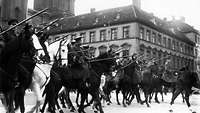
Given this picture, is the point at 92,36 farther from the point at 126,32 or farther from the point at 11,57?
the point at 11,57

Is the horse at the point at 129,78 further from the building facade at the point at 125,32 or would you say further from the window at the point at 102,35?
the window at the point at 102,35

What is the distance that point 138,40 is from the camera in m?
53.8

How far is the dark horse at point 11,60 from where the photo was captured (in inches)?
311

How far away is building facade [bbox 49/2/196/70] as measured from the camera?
54125mm

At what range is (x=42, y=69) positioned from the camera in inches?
416

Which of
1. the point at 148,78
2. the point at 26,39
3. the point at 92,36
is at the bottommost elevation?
the point at 148,78

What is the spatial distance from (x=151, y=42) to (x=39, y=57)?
163 feet

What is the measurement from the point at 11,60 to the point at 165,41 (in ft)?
192

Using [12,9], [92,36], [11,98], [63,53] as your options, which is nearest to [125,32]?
[92,36]

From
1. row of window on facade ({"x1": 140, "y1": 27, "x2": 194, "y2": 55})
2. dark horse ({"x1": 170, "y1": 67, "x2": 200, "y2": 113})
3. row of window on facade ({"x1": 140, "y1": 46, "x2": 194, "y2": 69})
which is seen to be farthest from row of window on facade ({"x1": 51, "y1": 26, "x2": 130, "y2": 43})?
dark horse ({"x1": 170, "y1": 67, "x2": 200, "y2": 113})

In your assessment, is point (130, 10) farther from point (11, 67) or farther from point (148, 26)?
point (11, 67)

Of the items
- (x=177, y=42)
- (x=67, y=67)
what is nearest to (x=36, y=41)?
(x=67, y=67)

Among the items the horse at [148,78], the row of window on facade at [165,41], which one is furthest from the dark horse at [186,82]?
the row of window on facade at [165,41]

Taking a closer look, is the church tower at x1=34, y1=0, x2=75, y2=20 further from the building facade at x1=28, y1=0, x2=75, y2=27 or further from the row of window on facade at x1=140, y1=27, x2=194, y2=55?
the row of window on facade at x1=140, y1=27, x2=194, y2=55
